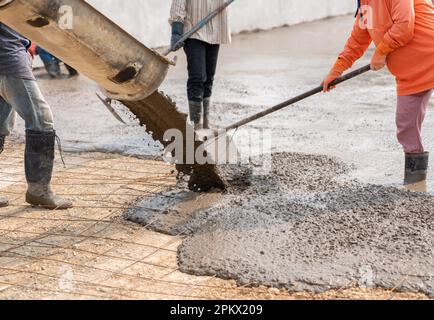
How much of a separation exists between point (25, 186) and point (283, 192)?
6.89ft

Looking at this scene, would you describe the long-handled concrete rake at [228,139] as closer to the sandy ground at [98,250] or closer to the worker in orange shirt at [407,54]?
the worker in orange shirt at [407,54]

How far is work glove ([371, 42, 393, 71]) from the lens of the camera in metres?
4.75

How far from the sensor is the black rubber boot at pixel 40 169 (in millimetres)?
4704

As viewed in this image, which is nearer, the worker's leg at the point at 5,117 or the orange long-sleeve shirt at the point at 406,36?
the orange long-sleeve shirt at the point at 406,36

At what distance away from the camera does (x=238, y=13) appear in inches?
583

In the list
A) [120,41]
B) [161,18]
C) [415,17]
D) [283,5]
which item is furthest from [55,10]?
[283,5]

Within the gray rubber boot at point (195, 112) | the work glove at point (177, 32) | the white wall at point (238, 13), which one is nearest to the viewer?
the work glove at point (177, 32)

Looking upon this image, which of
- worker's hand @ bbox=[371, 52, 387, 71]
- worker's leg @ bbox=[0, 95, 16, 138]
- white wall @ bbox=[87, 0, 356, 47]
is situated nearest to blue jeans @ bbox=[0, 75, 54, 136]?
worker's leg @ bbox=[0, 95, 16, 138]

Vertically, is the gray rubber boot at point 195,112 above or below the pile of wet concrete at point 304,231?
above

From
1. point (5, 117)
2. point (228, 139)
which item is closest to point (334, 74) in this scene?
point (228, 139)

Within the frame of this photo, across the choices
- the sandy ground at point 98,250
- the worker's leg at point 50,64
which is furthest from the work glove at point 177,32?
the worker's leg at point 50,64

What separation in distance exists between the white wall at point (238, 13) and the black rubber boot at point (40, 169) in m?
7.26
